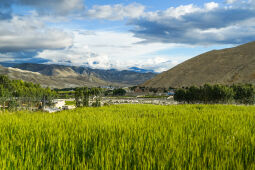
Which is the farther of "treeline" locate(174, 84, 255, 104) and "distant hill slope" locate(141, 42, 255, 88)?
"distant hill slope" locate(141, 42, 255, 88)

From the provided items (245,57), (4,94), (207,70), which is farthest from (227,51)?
(4,94)

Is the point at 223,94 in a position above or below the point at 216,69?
below

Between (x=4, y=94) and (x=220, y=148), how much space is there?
4100 inches

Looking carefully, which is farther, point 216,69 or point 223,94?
point 216,69

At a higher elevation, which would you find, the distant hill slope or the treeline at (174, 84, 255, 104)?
the distant hill slope

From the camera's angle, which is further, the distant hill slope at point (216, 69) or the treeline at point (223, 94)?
the distant hill slope at point (216, 69)

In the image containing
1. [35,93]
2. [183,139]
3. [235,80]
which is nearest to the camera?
[183,139]

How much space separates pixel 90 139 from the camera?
5191 mm

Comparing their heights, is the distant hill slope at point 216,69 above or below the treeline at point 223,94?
above

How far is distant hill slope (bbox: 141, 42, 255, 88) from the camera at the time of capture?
477 ft

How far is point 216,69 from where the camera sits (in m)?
164

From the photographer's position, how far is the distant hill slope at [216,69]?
477 feet

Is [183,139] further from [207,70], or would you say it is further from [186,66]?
[186,66]

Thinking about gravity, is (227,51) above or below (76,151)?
above
